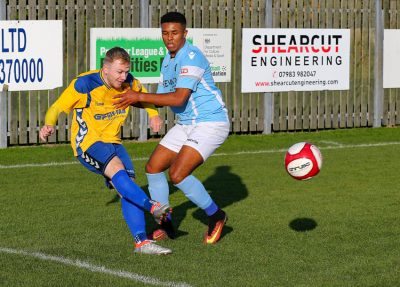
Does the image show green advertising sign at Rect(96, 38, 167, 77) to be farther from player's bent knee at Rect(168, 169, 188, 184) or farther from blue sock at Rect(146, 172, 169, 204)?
player's bent knee at Rect(168, 169, 188, 184)

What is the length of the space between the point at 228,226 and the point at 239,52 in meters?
8.47

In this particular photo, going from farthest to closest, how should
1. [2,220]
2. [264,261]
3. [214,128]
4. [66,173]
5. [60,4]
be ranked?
1. [60,4]
2. [66,173]
3. [2,220]
4. [214,128]
5. [264,261]

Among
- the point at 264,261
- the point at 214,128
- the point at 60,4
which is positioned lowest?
the point at 264,261

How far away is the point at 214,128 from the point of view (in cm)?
1033

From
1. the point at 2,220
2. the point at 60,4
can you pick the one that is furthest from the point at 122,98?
the point at 60,4

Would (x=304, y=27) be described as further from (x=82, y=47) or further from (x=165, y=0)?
(x=82, y=47)

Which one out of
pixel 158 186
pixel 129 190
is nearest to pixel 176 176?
pixel 158 186

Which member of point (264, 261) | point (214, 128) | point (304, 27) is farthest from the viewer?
point (304, 27)

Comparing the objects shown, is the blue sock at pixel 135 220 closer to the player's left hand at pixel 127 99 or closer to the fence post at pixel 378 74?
the player's left hand at pixel 127 99

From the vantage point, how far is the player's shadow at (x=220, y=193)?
1157 cm

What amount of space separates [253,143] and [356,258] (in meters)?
9.05

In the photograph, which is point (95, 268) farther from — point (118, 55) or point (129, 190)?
point (118, 55)

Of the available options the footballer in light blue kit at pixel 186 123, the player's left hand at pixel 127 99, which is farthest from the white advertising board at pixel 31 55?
the player's left hand at pixel 127 99

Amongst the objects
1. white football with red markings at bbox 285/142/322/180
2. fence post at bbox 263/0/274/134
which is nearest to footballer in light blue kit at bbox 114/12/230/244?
white football with red markings at bbox 285/142/322/180
